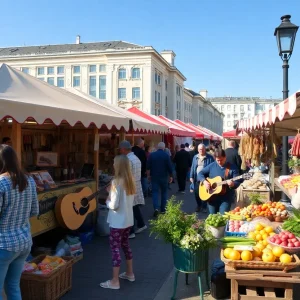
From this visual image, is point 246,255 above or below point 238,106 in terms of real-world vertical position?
below

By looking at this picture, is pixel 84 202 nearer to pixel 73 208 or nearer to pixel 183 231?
pixel 73 208

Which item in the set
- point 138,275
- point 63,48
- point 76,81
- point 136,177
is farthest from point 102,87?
point 138,275

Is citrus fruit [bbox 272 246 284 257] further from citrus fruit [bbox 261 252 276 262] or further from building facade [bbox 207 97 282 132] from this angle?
building facade [bbox 207 97 282 132]

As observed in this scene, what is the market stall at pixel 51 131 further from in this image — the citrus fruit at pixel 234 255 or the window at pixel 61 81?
the window at pixel 61 81

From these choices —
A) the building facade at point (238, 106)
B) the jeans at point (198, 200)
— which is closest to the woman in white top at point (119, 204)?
the jeans at point (198, 200)

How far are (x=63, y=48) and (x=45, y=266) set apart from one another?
207 ft

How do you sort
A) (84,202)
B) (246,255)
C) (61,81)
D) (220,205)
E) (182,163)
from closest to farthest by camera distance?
(246,255) < (220,205) < (84,202) < (182,163) < (61,81)

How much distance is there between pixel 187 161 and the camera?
12.9 meters

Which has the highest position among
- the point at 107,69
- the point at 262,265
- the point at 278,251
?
the point at 107,69

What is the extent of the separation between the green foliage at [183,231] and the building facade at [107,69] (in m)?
51.3

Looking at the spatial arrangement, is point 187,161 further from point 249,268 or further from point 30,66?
point 30,66

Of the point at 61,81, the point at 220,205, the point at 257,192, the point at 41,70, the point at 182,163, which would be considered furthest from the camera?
the point at 41,70

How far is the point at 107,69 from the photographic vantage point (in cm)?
5691

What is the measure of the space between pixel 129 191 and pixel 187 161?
872 cm
